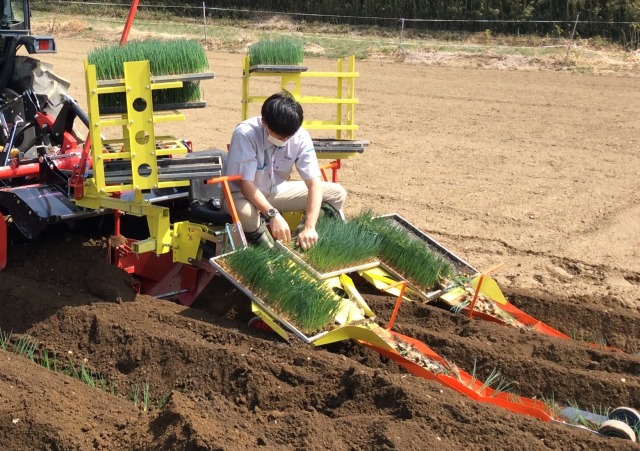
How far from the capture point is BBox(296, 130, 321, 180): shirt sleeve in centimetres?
545

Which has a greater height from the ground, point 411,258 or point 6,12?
point 6,12

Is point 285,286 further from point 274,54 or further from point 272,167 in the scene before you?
point 274,54

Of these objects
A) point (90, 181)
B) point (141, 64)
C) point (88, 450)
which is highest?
point (141, 64)

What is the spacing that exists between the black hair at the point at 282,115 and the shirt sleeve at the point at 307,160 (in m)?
0.30

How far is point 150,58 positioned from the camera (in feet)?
17.2

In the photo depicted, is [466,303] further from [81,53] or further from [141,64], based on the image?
[81,53]

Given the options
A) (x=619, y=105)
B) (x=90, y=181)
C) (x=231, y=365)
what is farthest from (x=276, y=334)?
(x=619, y=105)

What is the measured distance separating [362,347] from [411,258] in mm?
1021

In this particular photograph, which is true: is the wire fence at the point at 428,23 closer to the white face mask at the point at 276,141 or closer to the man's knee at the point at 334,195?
the man's knee at the point at 334,195

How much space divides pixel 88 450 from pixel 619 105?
1209 centimetres

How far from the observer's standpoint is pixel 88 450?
381cm

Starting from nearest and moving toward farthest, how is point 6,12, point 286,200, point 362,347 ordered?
point 362,347
point 286,200
point 6,12

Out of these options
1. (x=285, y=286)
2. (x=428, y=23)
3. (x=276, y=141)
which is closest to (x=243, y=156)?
(x=276, y=141)

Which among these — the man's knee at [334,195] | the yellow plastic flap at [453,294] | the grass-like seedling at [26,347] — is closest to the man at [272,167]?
the man's knee at [334,195]
